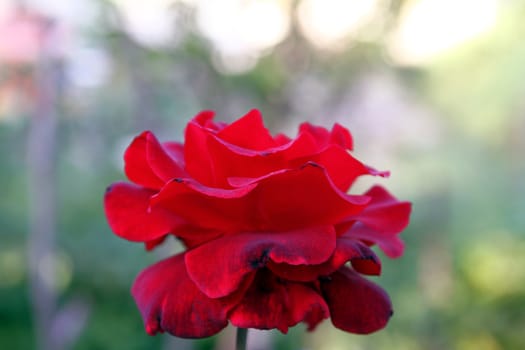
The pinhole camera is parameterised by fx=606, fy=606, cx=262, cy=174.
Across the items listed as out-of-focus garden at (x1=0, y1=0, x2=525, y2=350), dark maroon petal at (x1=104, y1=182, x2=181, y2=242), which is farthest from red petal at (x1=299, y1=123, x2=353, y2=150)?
out-of-focus garden at (x1=0, y1=0, x2=525, y2=350)

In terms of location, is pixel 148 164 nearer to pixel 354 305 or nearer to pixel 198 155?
pixel 198 155

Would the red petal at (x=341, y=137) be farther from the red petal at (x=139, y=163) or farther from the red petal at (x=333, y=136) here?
the red petal at (x=139, y=163)

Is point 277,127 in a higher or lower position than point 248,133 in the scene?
higher

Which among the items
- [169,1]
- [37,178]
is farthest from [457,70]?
[37,178]

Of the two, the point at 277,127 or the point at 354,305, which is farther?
the point at 277,127

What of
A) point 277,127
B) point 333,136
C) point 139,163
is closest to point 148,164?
point 139,163

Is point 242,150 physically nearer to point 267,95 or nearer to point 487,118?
point 267,95

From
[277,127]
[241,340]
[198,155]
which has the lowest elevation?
[241,340]

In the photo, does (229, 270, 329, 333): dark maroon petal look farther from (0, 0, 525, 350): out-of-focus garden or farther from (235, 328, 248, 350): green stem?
(0, 0, 525, 350): out-of-focus garden
